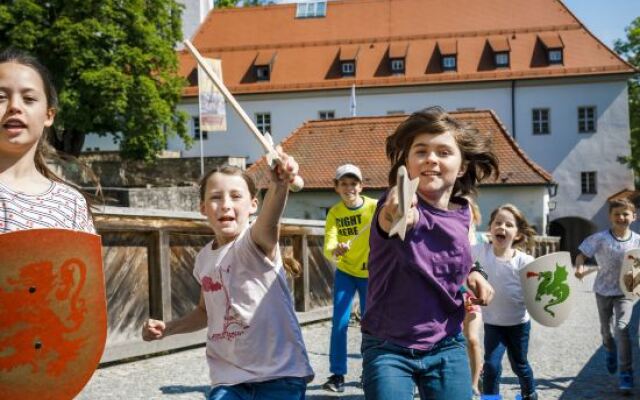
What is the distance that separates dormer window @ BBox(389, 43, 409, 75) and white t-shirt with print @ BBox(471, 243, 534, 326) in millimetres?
43851

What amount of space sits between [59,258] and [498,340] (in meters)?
3.96

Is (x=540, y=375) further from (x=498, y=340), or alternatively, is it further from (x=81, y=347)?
(x=81, y=347)

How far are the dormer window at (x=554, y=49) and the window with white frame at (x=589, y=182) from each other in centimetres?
609

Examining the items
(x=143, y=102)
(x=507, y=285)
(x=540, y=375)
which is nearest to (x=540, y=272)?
(x=507, y=285)

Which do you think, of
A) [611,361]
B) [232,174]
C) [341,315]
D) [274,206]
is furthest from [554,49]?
[274,206]

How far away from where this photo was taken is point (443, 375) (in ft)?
11.4

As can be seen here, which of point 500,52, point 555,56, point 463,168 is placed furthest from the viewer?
point 500,52

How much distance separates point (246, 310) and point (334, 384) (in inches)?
144

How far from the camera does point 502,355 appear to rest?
19.7 feet

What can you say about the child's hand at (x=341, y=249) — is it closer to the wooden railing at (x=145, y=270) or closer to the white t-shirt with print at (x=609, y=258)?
the white t-shirt with print at (x=609, y=258)

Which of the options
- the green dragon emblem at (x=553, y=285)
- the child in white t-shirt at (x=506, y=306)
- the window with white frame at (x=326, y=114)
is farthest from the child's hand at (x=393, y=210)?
the window with white frame at (x=326, y=114)

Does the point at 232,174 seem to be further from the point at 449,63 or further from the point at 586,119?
the point at 449,63

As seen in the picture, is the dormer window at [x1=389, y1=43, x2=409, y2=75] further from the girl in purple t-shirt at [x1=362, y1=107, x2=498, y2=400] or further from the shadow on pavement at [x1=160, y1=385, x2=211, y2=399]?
the girl in purple t-shirt at [x1=362, y1=107, x2=498, y2=400]

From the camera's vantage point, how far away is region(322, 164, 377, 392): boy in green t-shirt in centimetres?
709
